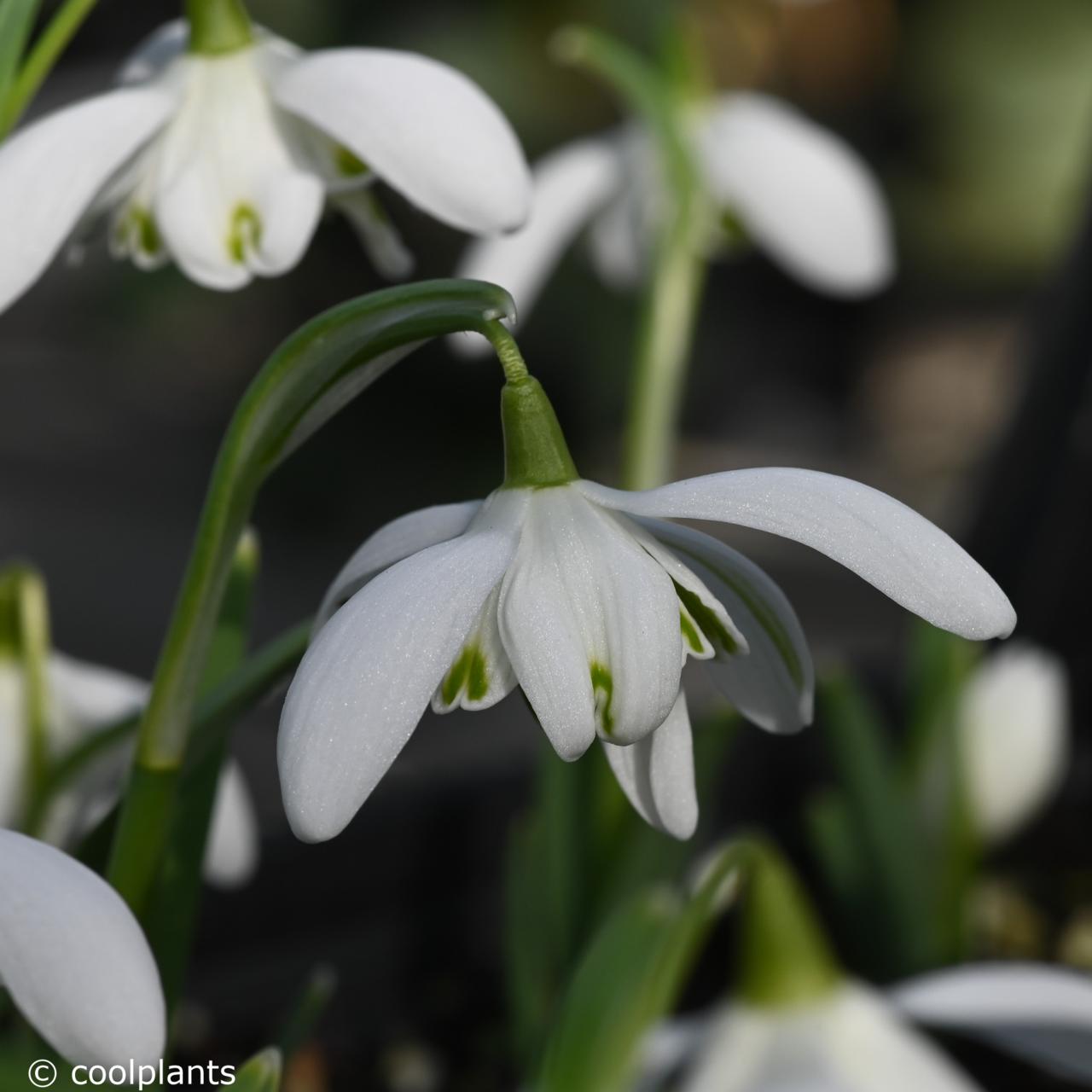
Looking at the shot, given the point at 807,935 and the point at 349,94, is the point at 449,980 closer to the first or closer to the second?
the point at 807,935

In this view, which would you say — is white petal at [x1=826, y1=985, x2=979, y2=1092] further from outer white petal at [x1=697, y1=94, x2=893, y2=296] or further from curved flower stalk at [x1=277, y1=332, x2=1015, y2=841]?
outer white petal at [x1=697, y1=94, x2=893, y2=296]

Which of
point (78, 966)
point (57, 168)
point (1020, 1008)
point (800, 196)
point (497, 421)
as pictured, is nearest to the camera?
point (78, 966)

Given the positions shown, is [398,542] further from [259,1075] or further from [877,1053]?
[877,1053]

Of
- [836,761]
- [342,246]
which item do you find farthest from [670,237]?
[342,246]

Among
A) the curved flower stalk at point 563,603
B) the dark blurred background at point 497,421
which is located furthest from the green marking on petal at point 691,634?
the dark blurred background at point 497,421

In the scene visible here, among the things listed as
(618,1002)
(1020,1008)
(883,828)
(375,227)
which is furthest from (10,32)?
(883,828)

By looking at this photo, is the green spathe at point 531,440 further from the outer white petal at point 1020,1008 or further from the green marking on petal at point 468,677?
the outer white petal at point 1020,1008
